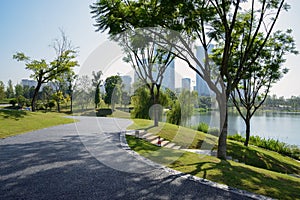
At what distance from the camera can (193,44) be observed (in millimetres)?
→ 10930

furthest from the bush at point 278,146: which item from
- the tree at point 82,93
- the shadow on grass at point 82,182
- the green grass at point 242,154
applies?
the tree at point 82,93

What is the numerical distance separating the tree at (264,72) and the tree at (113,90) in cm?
1488

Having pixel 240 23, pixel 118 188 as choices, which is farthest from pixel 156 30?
pixel 118 188

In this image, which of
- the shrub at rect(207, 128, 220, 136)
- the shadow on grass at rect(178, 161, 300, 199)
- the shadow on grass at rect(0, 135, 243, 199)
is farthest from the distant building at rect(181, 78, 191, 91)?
the shadow on grass at rect(0, 135, 243, 199)

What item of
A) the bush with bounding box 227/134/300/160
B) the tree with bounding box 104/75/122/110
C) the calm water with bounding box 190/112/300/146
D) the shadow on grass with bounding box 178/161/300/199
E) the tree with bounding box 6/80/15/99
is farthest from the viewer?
the tree with bounding box 6/80/15/99

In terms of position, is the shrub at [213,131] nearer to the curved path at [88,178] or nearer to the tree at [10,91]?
the curved path at [88,178]

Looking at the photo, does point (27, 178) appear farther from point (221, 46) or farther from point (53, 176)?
point (221, 46)

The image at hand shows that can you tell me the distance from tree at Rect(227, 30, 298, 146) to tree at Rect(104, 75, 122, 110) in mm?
14885

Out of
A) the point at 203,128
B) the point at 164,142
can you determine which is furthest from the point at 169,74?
the point at 164,142

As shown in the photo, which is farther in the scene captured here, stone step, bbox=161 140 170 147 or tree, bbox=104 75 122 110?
tree, bbox=104 75 122 110

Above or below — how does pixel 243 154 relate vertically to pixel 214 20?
below

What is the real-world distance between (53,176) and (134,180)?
1.55m

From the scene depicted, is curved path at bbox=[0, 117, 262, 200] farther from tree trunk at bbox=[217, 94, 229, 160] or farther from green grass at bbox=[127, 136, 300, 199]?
tree trunk at bbox=[217, 94, 229, 160]

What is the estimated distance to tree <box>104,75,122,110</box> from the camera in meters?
26.3
